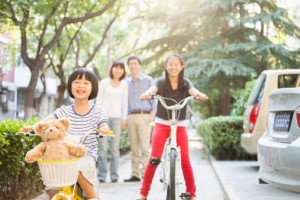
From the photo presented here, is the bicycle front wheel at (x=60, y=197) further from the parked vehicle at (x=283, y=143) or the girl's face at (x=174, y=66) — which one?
the girl's face at (x=174, y=66)

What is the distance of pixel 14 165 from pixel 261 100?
16.8 ft

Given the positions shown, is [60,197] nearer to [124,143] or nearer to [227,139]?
[227,139]

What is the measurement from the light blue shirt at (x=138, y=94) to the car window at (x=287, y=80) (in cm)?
225

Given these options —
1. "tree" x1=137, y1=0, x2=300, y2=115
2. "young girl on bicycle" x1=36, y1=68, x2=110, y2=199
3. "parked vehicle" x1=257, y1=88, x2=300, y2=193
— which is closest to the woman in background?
"parked vehicle" x1=257, y1=88, x2=300, y2=193

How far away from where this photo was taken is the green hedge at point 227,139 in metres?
13.0

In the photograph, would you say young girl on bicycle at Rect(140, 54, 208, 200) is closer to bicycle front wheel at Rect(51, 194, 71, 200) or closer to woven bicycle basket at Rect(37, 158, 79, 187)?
bicycle front wheel at Rect(51, 194, 71, 200)

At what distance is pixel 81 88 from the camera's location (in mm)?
4531

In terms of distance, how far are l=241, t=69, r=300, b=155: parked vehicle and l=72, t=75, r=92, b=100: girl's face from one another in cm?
548

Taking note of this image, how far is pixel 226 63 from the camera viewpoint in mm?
18531

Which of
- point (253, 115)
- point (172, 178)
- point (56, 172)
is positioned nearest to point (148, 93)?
point (172, 178)

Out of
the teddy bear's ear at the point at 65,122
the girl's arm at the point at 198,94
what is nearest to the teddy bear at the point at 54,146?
the teddy bear's ear at the point at 65,122

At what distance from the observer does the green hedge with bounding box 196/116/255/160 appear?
13.0 meters

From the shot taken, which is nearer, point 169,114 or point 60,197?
point 60,197

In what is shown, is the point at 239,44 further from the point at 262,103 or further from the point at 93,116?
the point at 93,116
